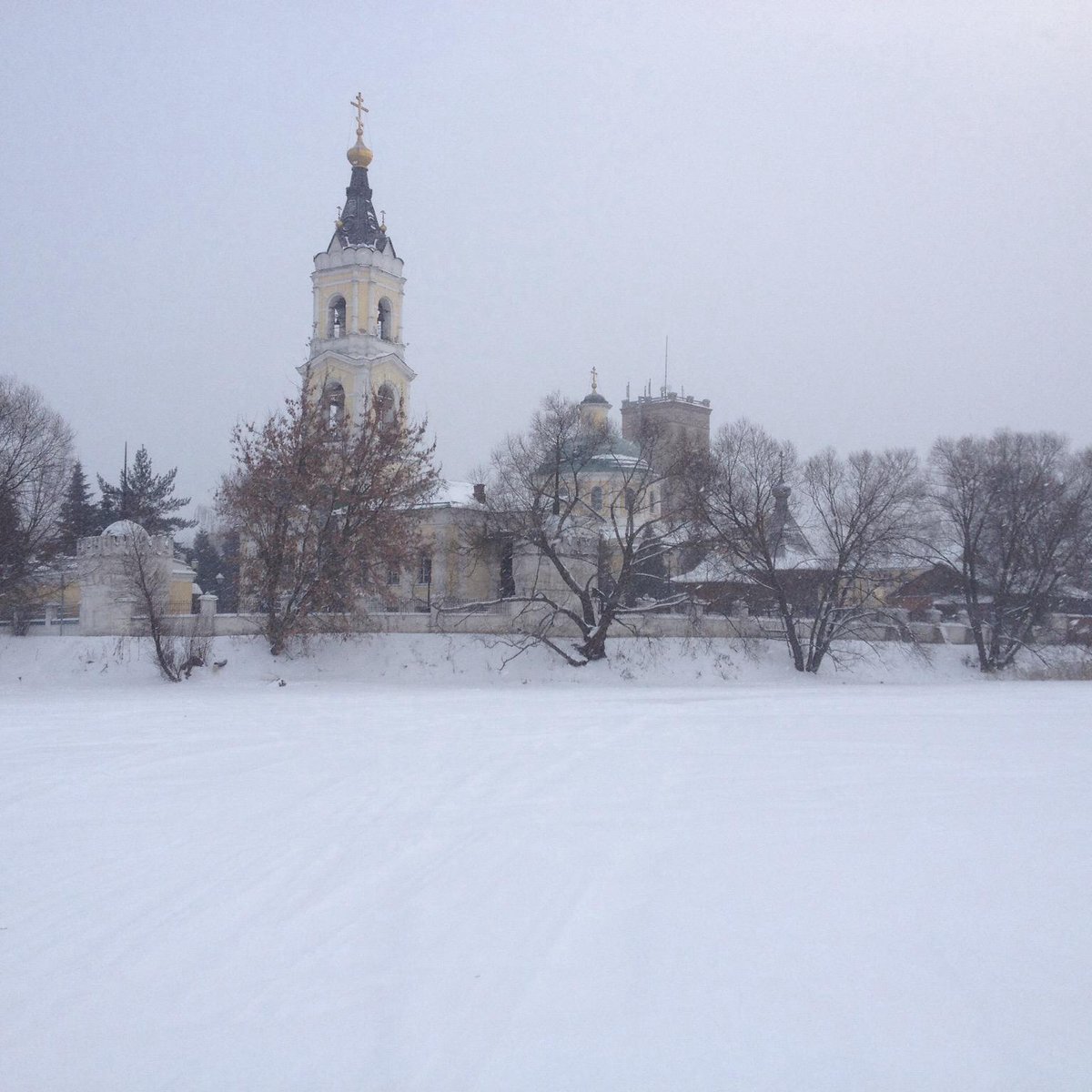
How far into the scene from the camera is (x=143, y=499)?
182 feet

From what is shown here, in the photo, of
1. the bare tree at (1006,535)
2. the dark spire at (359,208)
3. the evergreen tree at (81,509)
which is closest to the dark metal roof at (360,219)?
the dark spire at (359,208)

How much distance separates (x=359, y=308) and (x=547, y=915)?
138ft

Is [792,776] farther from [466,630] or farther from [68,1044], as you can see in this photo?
[466,630]

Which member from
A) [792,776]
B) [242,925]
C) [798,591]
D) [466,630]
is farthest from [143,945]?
[798,591]

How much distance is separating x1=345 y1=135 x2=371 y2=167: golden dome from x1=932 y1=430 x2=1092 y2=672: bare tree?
27958 millimetres

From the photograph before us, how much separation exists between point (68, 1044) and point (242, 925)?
172 centimetres

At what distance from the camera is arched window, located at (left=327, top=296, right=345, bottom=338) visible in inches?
1864

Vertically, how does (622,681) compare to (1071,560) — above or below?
below

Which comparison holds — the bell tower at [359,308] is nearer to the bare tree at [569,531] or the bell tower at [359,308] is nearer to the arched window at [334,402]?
the arched window at [334,402]

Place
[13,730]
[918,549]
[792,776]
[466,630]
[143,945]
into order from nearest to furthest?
[143,945], [792,776], [13,730], [466,630], [918,549]

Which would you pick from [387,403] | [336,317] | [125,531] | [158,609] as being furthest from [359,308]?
[158,609]

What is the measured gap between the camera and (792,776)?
1251 centimetres

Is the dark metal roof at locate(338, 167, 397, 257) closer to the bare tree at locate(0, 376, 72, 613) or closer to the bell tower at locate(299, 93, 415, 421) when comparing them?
the bell tower at locate(299, 93, 415, 421)

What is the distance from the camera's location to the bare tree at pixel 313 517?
35.4m
